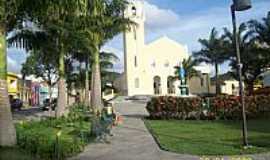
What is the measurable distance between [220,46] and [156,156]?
53773mm

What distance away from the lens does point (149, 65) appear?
89.4 m

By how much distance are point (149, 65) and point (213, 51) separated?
23.2 meters

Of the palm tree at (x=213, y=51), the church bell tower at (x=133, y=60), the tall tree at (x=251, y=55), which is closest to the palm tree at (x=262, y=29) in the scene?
the tall tree at (x=251, y=55)

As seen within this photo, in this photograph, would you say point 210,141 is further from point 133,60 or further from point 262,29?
point 133,60

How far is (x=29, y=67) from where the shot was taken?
66.2 m

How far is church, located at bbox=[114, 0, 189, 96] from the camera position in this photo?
85.1 metres

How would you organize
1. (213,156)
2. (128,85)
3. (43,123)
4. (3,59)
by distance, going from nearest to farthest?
(213,156)
(3,59)
(43,123)
(128,85)

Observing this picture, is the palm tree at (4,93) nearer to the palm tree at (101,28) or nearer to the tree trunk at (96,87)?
the palm tree at (101,28)

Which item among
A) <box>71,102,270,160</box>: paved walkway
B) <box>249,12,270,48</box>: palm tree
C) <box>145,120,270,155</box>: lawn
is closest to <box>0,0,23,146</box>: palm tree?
<box>71,102,270,160</box>: paved walkway

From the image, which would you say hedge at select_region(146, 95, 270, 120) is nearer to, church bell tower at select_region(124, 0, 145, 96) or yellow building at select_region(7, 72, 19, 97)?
church bell tower at select_region(124, 0, 145, 96)

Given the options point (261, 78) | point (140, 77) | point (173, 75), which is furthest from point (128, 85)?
point (261, 78)

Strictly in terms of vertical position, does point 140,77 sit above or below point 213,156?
above

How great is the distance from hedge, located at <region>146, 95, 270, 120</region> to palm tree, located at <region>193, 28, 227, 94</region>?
123ft

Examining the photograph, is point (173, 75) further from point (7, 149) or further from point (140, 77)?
point (7, 149)
